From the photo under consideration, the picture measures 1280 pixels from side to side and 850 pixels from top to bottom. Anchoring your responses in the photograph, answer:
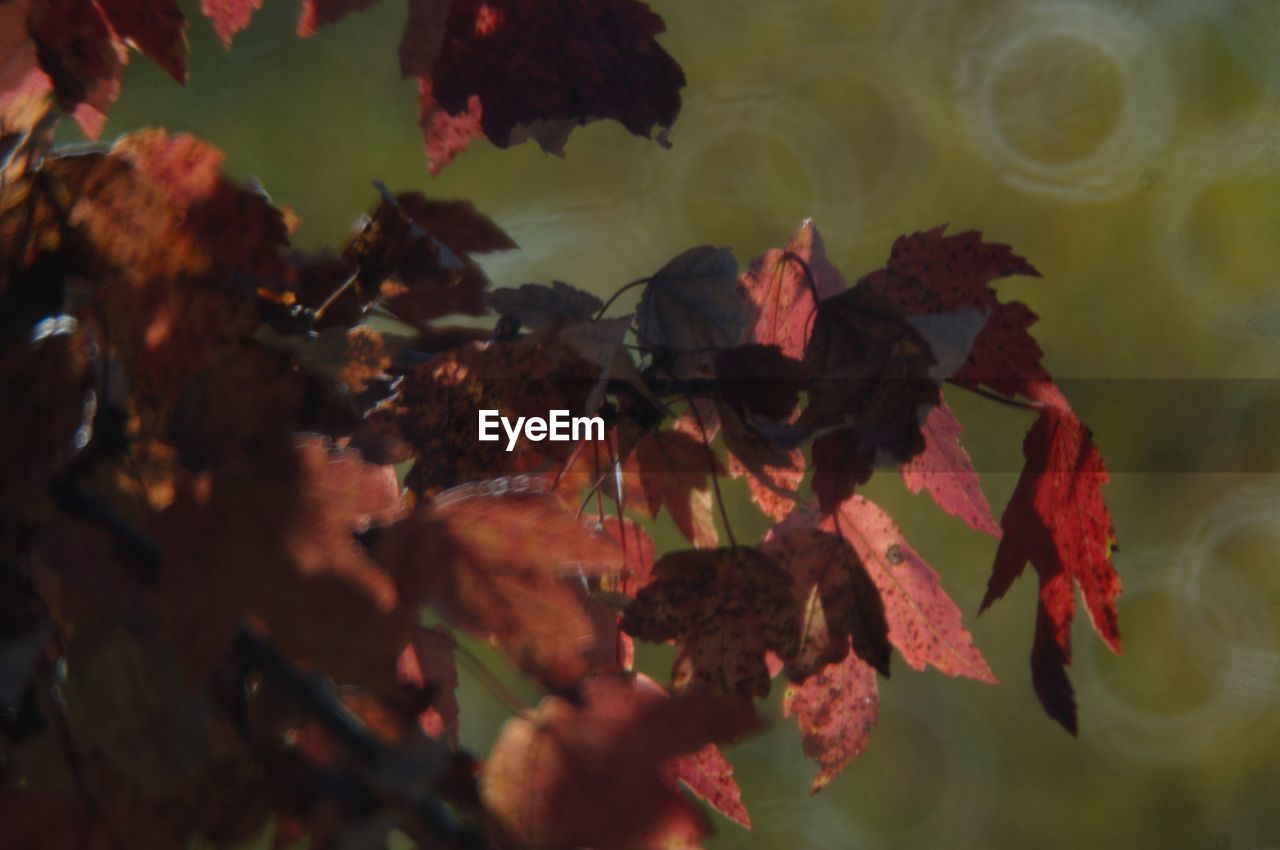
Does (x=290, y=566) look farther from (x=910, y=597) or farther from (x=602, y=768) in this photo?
(x=910, y=597)

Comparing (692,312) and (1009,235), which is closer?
(692,312)

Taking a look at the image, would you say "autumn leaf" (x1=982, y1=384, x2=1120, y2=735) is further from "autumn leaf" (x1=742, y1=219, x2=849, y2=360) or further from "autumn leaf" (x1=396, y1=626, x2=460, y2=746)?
"autumn leaf" (x1=396, y1=626, x2=460, y2=746)

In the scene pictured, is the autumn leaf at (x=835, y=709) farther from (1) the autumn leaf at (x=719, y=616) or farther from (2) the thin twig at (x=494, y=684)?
(2) the thin twig at (x=494, y=684)

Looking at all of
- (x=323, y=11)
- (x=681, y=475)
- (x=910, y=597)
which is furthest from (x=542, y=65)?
(x=910, y=597)

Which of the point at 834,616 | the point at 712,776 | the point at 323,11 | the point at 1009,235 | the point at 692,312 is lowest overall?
the point at 1009,235

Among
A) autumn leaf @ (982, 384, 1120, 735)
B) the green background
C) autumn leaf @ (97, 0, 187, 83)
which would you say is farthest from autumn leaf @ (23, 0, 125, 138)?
the green background
